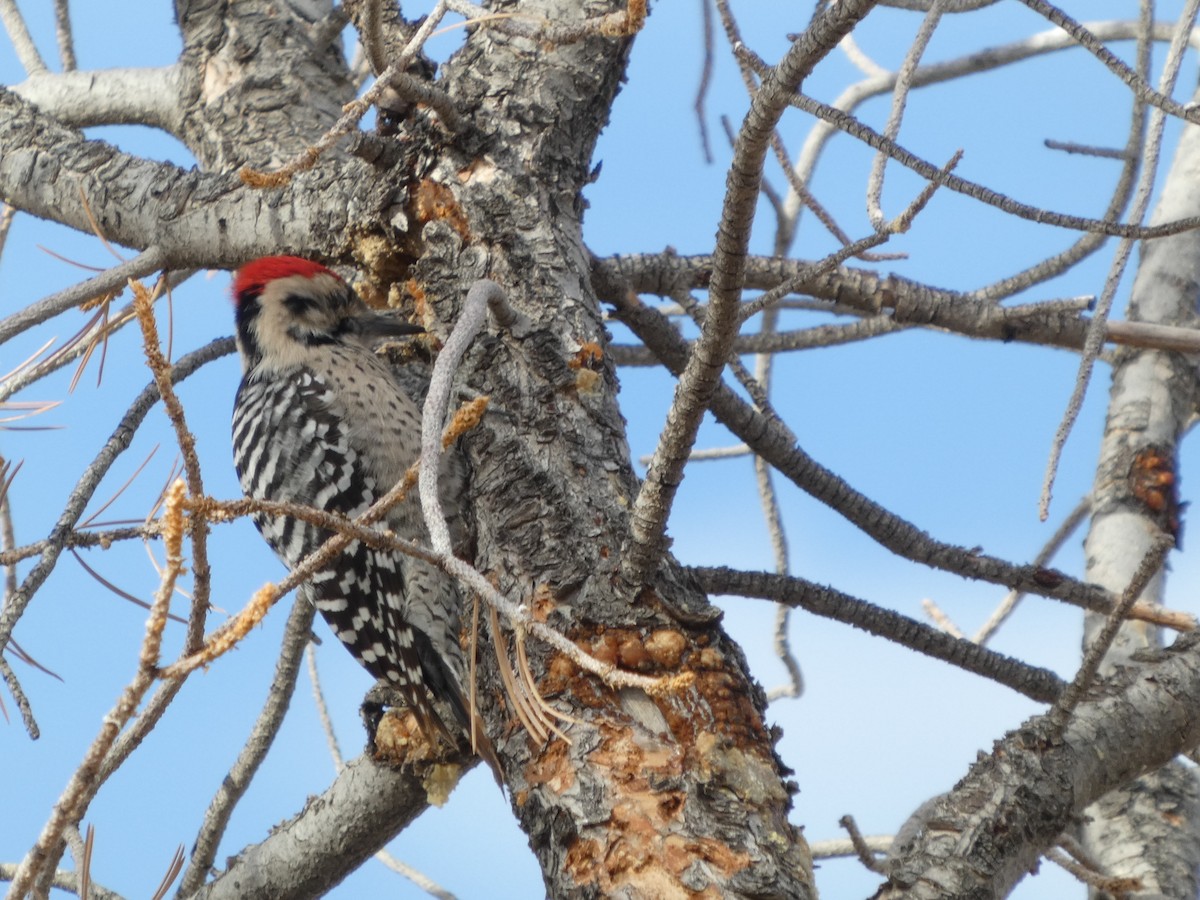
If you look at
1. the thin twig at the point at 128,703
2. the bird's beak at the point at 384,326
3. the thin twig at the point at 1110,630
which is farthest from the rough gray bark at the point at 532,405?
the thin twig at the point at 128,703

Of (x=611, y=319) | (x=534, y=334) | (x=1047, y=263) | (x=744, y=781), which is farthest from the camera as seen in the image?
(x=1047, y=263)

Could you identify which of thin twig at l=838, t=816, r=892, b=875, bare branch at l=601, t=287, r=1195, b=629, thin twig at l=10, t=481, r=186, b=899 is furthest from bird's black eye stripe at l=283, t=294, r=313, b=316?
thin twig at l=10, t=481, r=186, b=899

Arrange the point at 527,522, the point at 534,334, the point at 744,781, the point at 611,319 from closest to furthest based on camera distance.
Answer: the point at 744,781, the point at 527,522, the point at 534,334, the point at 611,319

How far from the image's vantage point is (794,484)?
Result: 8.96 ft

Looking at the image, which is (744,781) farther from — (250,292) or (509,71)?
(250,292)

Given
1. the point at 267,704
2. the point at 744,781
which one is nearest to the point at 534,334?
the point at 744,781

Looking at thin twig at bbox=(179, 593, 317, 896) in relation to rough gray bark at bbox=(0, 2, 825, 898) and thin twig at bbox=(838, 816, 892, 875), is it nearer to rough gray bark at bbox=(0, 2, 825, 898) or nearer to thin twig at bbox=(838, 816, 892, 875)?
rough gray bark at bbox=(0, 2, 825, 898)

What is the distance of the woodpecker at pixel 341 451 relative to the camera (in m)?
3.09

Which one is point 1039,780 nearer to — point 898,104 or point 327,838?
point 898,104

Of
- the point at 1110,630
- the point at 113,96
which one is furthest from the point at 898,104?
the point at 113,96

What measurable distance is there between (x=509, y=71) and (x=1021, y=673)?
1.62 meters

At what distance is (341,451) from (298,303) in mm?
526

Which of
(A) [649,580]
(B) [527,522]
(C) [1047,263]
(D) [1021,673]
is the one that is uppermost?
(C) [1047,263]

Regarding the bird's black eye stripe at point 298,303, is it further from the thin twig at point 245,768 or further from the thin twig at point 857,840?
the thin twig at point 857,840
